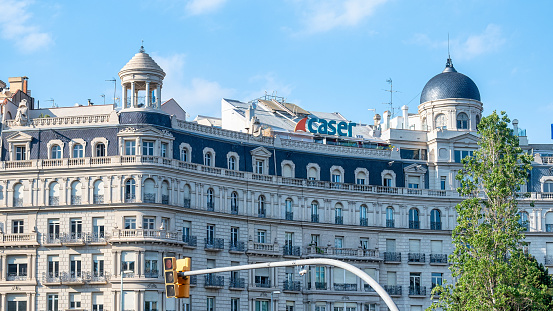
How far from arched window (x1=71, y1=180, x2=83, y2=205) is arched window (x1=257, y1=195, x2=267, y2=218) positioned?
17.4 m

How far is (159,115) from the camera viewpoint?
94188 millimetres

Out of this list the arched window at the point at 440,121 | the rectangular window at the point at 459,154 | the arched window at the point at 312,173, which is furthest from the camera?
the arched window at the point at 440,121

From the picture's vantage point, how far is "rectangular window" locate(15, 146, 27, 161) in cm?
9525

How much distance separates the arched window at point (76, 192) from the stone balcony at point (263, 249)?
16545 millimetres

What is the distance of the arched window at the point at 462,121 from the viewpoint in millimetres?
112875

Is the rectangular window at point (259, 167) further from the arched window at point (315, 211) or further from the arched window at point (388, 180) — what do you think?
the arched window at point (388, 180)

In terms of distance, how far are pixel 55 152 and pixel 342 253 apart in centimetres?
2989

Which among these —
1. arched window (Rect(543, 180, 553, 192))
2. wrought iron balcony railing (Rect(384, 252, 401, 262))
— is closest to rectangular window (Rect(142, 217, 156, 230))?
wrought iron balcony railing (Rect(384, 252, 401, 262))

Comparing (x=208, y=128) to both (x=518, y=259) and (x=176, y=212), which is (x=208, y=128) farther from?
(x=518, y=259)

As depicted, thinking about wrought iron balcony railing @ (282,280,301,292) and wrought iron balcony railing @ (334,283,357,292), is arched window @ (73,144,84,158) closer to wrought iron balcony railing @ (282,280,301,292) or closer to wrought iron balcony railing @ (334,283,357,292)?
wrought iron balcony railing @ (282,280,301,292)

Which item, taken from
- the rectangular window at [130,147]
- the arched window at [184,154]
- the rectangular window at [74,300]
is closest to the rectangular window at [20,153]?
the rectangular window at [130,147]

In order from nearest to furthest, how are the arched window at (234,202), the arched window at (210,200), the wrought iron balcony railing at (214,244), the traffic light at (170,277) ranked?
the traffic light at (170,277) → the wrought iron balcony railing at (214,244) → the arched window at (210,200) → the arched window at (234,202)

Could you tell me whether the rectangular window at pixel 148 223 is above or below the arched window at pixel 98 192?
below

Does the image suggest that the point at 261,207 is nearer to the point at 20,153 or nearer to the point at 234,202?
the point at 234,202
